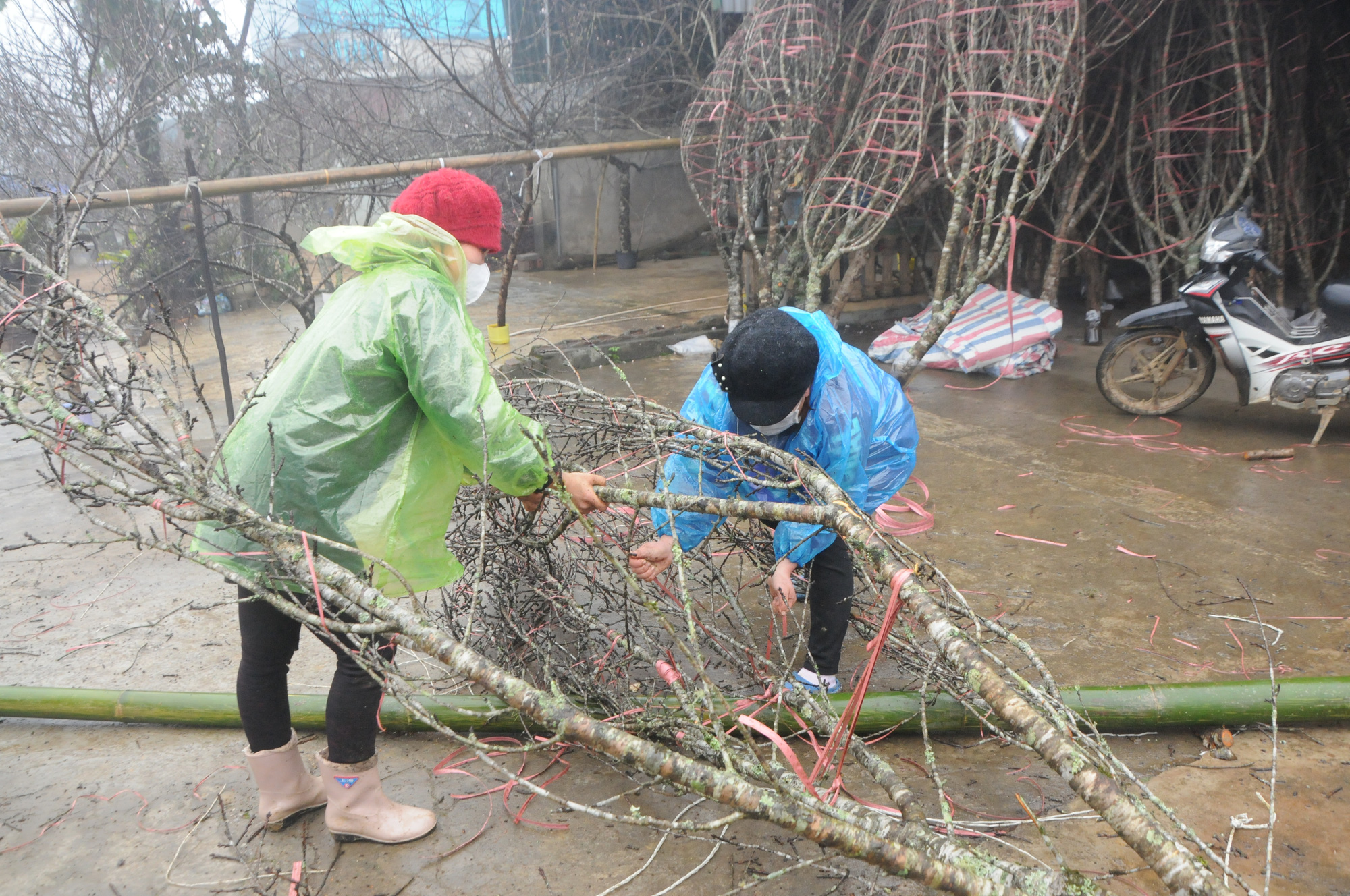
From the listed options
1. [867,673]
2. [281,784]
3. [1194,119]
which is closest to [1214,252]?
[1194,119]

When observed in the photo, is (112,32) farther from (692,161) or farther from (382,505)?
(382,505)

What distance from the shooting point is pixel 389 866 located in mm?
2023

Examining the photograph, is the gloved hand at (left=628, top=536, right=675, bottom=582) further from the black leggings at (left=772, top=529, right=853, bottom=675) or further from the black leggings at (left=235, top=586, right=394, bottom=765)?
the black leggings at (left=235, top=586, right=394, bottom=765)

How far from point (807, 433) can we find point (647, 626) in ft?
3.30

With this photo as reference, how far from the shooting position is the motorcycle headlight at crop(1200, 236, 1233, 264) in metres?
4.62

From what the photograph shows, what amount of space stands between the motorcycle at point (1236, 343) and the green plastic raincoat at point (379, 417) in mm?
4194

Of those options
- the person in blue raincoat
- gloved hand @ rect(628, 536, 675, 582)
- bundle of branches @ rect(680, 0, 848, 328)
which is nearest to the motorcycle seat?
bundle of branches @ rect(680, 0, 848, 328)

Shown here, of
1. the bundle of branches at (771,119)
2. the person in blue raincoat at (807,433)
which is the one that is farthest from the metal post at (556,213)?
the person in blue raincoat at (807,433)

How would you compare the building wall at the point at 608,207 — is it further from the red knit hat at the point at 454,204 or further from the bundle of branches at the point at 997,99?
the red knit hat at the point at 454,204

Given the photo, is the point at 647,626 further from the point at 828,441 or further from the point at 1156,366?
the point at 1156,366

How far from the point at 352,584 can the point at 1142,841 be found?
1.33m

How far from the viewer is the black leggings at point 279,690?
6.52 ft

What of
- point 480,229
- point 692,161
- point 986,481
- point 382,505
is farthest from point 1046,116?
point 382,505

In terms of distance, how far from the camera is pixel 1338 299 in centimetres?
442
